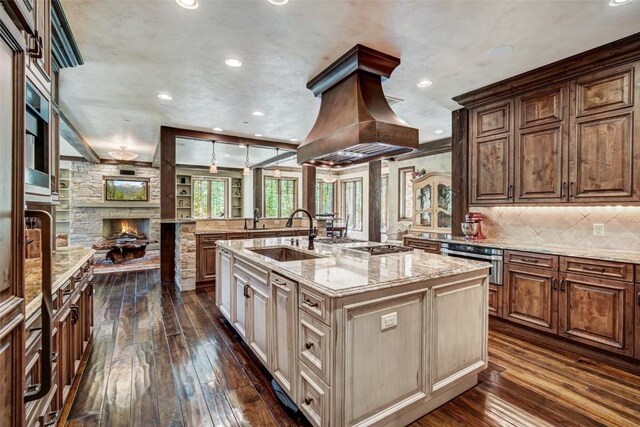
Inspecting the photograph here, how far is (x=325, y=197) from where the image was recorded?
11500mm

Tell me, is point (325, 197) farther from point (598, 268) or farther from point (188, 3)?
point (188, 3)

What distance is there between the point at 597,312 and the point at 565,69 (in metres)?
2.26

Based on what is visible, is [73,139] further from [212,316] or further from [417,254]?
[417,254]

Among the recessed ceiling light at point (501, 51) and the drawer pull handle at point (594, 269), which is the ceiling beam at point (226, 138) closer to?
the recessed ceiling light at point (501, 51)

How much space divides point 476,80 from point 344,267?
8.97 ft

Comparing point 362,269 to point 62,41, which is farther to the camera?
point 62,41

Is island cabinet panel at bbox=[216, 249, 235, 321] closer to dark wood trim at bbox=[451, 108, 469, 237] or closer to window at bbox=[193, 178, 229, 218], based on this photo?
dark wood trim at bbox=[451, 108, 469, 237]

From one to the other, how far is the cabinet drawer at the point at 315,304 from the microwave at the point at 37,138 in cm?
137

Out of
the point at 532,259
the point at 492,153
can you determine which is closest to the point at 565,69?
the point at 492,153

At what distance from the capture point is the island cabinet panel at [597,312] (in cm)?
248

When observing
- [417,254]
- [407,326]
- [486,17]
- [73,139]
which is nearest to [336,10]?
[486,17]

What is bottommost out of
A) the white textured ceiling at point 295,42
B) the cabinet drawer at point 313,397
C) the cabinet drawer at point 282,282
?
the cabinet drawer at point 313,397

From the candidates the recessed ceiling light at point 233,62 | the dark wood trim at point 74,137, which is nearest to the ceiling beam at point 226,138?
the dark wood trim at point 74,137

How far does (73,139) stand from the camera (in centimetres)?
580
